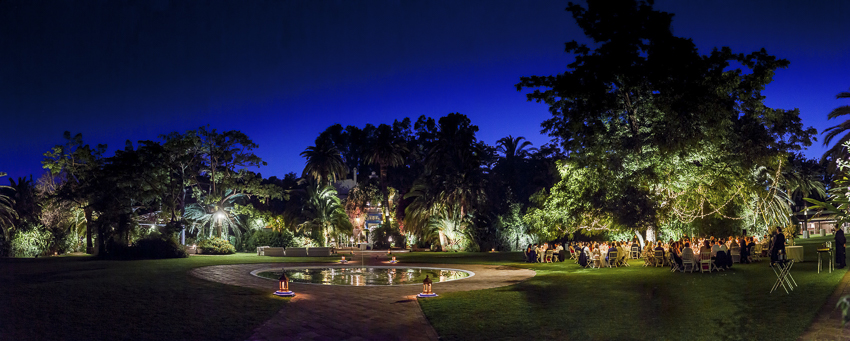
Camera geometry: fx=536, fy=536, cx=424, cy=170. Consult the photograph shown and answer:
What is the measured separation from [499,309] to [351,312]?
363 centimetres

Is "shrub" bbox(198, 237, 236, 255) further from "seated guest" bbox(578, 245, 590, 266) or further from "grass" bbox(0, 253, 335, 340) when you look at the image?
"seated guest" bbox(578, 245, 590, 266)

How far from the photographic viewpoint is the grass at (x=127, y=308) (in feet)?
33.4

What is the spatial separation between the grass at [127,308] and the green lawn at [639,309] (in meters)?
4.55

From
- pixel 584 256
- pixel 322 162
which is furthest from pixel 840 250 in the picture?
pixel 322 162

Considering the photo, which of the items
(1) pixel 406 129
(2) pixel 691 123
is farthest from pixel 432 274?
(1) pixel 406 129

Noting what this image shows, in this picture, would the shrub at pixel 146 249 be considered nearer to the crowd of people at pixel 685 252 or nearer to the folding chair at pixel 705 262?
the crowd of people at pixel 685 252

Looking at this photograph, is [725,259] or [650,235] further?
[650,235]

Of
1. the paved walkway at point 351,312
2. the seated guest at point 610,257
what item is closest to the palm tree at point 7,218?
the paved walkway at point 351,312

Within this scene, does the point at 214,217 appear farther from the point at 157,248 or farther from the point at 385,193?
the point at 385,193

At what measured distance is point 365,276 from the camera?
22594 mm

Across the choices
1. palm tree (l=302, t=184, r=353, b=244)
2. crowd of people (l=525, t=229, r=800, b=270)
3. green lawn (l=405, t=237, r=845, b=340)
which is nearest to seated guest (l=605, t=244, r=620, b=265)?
crowd of people (l=525, t=229, r=800, b=270)

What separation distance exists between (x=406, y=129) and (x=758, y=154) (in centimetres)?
6052

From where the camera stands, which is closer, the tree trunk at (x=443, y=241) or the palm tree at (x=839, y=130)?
the palm tree at (x=839, y=130)

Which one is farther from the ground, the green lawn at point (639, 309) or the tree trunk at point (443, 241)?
the green lawn at point (639, 309)
